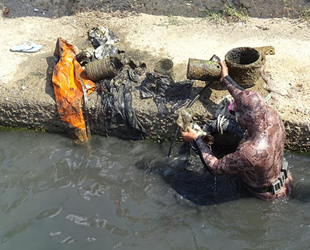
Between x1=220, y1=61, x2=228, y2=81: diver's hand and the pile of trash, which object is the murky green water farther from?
x1=220, y1=61, x2=228, y2=81: diver's hand

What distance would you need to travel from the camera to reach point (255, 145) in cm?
389

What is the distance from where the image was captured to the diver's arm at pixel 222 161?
3.97 meters

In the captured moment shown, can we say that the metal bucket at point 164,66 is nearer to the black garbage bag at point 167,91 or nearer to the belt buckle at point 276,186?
the black garbage bag at point 167,91

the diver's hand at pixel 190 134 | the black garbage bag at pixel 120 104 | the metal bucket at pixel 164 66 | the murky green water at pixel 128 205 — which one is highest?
the metal bucket at pixel 164 66

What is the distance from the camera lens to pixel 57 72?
18.6 ft

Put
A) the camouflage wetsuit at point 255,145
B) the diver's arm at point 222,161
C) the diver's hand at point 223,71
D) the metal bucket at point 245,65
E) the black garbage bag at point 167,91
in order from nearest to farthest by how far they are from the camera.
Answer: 1. the camouflage wetsuit at point 255,145
2. the diver's arm at point 222,161
3. the diver's hand at point 223,71
4. the metal bucket at point 245,65
5. the black garbage bag at point 167,91

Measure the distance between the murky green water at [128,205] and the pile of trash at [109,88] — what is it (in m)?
0.36

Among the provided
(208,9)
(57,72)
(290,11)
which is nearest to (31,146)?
(57,72)

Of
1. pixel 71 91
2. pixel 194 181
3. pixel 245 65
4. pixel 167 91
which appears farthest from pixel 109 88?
pixel 245 65

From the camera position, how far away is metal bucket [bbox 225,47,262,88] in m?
4.94

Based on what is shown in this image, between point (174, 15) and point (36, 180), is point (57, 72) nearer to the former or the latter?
point (36, 180)

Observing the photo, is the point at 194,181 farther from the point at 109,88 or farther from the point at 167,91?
the point at 109,88

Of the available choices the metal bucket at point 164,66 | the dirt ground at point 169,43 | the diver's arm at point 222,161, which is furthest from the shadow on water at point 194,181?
the metal bucket at point 164,66

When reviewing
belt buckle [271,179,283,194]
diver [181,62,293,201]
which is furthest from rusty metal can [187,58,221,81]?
belt buckle [271,179,283,194]
